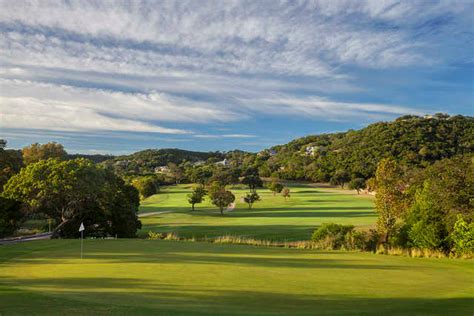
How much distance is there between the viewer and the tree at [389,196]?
33000mm

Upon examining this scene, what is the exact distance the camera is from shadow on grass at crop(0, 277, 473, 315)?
10.2 metres

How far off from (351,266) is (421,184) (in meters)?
20.2

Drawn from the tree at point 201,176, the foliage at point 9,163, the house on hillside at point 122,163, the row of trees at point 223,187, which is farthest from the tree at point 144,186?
the house on hillside at point 122,163

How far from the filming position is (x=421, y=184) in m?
35.0

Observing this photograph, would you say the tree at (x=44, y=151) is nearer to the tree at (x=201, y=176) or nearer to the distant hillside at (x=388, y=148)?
the tree at (x=201, y=176)

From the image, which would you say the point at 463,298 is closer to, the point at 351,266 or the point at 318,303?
the point at 318,303

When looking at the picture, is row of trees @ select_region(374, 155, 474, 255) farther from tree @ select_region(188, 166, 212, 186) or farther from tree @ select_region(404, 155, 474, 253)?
tree @ select_region(188, 166, 212, 186)

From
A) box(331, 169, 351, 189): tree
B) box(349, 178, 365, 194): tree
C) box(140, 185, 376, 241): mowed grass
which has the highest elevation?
box(331, 169, 351, 189): tree

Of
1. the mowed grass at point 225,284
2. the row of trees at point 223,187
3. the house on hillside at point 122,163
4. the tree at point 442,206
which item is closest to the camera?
the mowed grass at point 225,284

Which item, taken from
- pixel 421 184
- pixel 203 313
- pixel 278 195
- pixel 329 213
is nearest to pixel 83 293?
pixel 203 313

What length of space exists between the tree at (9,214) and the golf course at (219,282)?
9.28 meters

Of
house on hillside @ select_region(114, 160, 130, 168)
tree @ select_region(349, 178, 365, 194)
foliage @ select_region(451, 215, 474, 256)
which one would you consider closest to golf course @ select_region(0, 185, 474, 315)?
foliage @ select_region(451, 215, 474, 256)

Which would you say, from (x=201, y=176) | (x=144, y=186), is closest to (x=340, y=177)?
(x=201, y=176)

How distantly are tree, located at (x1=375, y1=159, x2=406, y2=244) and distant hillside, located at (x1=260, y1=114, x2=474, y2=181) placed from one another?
216 ft
